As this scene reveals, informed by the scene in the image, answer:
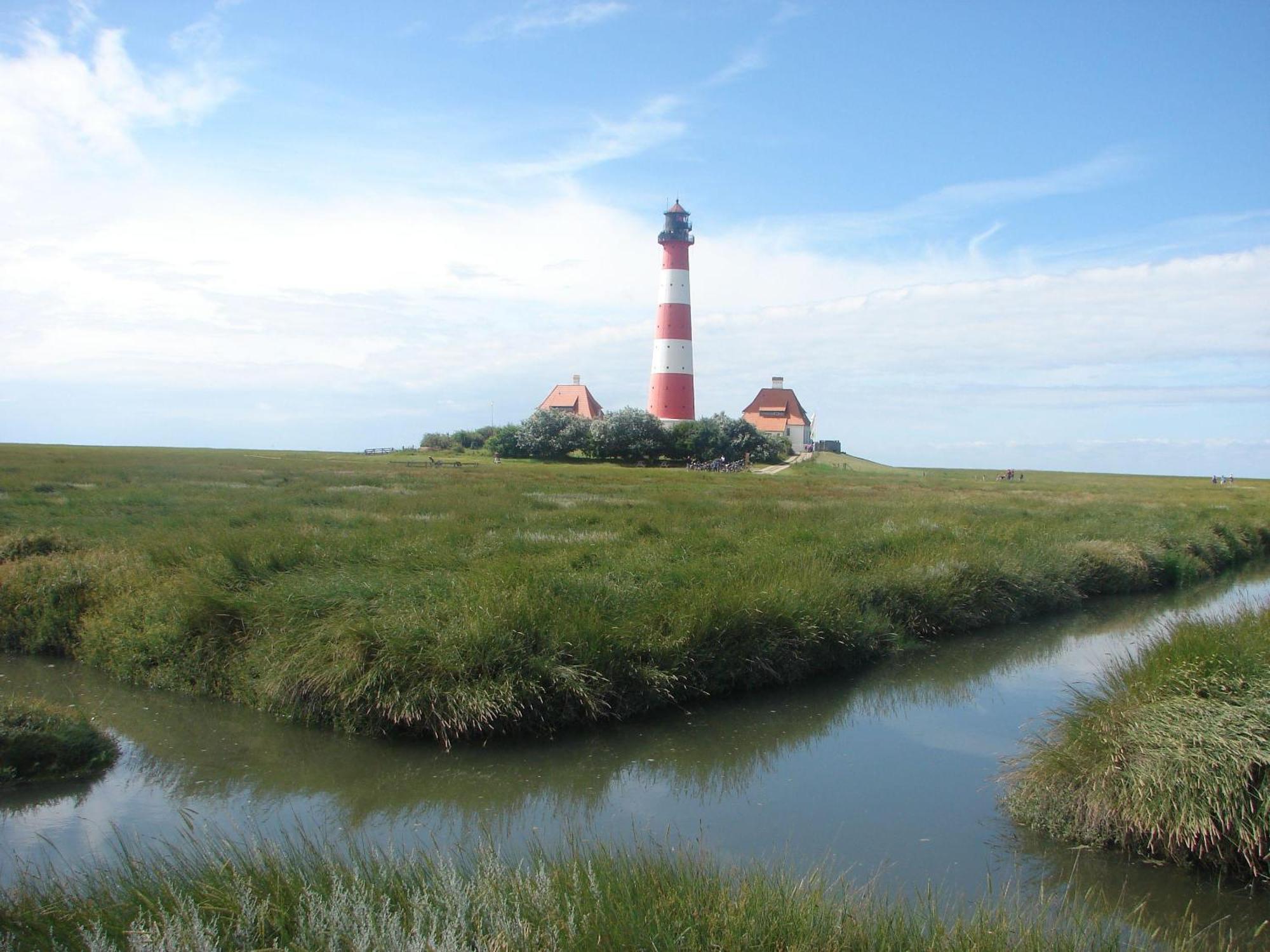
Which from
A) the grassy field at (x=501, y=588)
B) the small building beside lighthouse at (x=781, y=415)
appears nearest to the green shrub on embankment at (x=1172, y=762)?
the grassy field at (x=501, y=588)

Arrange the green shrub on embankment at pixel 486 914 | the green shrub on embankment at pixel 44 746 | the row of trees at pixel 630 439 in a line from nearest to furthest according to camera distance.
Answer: the green shrub on embankment at pixel 486 914 → the green shrub on embankment at pixel 44 746 → the row of trees at pixel 630 439

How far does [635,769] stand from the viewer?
30.6ft

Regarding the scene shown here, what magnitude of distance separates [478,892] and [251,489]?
81.2ft

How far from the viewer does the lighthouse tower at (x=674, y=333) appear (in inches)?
2233

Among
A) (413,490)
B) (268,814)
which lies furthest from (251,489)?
(268,814)

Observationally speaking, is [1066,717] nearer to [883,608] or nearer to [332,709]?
[883,608]

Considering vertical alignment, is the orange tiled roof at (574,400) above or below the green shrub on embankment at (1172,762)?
above

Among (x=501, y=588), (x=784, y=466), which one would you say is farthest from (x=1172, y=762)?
(x=784, y=466)

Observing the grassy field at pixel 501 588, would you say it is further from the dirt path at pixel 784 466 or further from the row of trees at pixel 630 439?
the row of trees at pixel 630 439

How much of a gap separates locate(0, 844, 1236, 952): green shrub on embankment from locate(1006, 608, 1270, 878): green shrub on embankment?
1.91m

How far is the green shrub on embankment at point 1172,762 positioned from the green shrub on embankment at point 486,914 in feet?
6.27

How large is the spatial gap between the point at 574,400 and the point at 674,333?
2459cm

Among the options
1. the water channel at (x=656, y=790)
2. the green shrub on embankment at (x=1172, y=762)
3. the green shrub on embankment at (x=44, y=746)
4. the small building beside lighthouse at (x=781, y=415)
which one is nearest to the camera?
the green shrub on embankment at (x=1172, y=762)

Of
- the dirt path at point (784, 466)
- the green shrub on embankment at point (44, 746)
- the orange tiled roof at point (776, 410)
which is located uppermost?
the orange tiled roof at point (776, 410)
